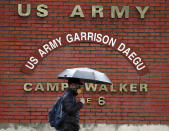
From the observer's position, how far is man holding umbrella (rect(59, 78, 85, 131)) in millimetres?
6141

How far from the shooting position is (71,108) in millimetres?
6129

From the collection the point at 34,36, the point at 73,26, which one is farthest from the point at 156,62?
the point at 34,36

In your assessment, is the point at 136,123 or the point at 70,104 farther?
the point at 136,123

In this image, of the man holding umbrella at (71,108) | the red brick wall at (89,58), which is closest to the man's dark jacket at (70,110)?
the man holding umbrella at (71,108)

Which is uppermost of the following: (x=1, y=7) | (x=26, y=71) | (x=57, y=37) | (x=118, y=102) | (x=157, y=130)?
(x=1, y=7)

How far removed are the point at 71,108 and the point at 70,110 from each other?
3cm

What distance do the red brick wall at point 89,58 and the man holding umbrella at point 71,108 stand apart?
274cm

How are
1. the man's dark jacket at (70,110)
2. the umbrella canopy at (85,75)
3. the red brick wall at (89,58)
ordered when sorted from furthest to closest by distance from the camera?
the red brick wall at (89,58) → the umbrella canopy at (85,75) → the man's dark jacket at (70,110)

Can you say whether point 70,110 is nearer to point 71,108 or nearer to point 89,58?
point 71,108

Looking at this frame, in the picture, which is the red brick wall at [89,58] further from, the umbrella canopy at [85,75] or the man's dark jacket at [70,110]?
the man's dark jacket at [70,110]

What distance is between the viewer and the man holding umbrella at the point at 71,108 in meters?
6.14

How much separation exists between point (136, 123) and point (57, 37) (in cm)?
Result: 255

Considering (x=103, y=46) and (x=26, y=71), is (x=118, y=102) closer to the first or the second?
(x=103, y=46)

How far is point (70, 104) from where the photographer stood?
20.1ft
